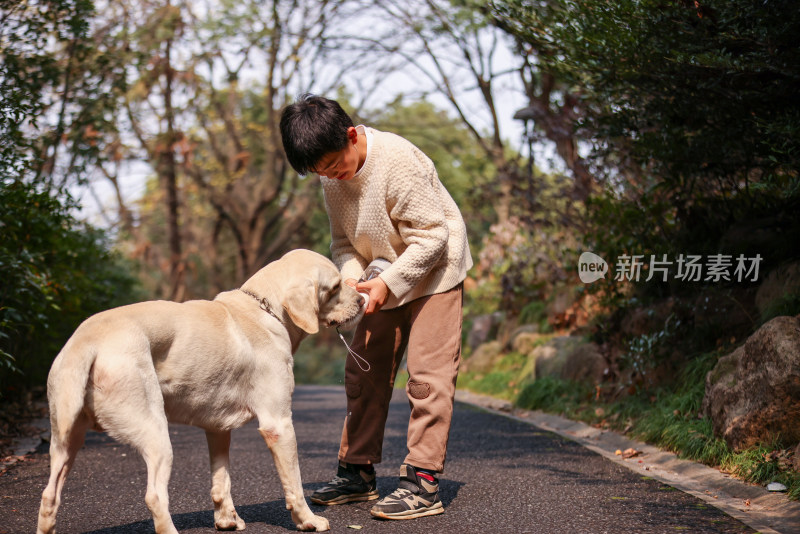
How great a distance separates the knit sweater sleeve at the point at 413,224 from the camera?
4375 millimetres

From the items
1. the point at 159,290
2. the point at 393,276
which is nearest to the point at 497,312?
the point at 393,276

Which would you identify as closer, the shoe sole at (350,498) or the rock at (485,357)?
the shoe sole at (350,498)

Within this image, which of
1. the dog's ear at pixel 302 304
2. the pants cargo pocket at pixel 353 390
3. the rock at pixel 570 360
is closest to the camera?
the dog's ear at pixel 302 304

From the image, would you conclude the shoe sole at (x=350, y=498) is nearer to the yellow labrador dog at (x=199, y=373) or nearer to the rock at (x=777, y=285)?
the yellow labrador dog at (x=199, y=373)

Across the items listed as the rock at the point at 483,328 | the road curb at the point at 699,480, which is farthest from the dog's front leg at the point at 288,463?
the rock at the point at 483,328

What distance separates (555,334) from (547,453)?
18.6 ft

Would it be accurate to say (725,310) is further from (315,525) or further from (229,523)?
(229,523)

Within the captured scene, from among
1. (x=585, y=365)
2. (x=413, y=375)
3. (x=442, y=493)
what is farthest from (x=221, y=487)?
(x=585, y=365)

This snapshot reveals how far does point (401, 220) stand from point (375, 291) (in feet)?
1.40

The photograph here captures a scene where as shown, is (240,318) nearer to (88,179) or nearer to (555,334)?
(88,179)

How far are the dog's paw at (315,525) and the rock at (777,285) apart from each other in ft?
13.1

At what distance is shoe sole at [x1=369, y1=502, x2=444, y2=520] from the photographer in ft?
13.9

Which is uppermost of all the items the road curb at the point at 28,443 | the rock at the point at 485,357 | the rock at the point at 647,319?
the rock at the point at 647,319

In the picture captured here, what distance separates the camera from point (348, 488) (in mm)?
4711
